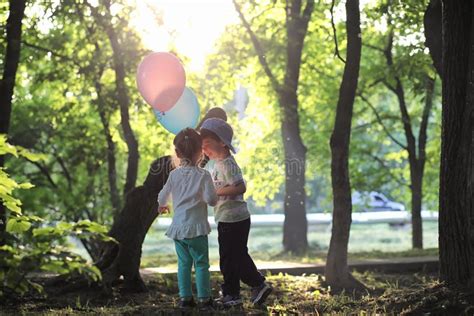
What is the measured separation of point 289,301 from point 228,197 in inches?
71.1

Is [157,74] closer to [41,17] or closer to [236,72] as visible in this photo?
[41,17]

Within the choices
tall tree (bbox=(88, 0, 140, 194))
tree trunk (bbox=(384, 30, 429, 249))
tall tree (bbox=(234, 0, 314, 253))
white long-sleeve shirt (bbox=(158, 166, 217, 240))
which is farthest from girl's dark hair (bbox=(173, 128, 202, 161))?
tree trunk (bbox=(384, 30, 429, 249))

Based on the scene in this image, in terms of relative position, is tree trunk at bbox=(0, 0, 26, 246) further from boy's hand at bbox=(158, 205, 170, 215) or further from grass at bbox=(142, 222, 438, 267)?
grass at bbox=(142, 222, 438, 267)

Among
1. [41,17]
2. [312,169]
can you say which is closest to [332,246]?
[41,17]

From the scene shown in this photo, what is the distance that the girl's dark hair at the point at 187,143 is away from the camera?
6434mm

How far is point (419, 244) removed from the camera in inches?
809

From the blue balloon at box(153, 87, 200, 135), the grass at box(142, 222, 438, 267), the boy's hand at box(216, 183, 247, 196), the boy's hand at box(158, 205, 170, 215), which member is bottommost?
the grass at box(142, 222, 438, 267)

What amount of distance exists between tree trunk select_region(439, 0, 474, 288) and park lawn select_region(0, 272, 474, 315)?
1.00 feet

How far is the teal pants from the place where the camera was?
654 centimetres

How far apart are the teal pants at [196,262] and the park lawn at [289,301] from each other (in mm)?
287

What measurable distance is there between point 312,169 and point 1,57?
1376 cm

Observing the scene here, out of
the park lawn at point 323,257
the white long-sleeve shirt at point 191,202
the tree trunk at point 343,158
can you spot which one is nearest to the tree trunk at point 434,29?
the tree trunk at point 343,158

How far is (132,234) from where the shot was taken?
9156mm

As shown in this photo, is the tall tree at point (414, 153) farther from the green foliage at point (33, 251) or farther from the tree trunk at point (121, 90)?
the green foliage at point (33, 251)
